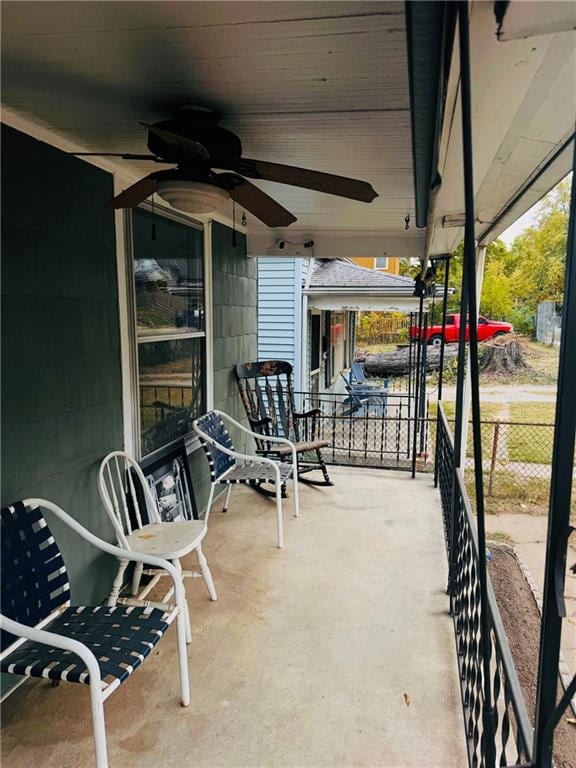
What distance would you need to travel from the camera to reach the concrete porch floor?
5.62ft

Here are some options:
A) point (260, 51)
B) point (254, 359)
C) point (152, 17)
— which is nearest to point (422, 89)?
point (260, 51)

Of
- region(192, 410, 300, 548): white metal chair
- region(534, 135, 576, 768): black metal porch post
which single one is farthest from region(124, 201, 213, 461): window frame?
region(534, 135, 576, 768): black metal porch post

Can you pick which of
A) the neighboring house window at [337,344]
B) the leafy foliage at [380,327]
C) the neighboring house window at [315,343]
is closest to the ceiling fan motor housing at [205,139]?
the neighboring house window at [315,343]

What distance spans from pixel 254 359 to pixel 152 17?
3928mm

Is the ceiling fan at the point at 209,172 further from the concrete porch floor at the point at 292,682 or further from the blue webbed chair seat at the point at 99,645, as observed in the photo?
the concrete porch floor at the point at 292,682

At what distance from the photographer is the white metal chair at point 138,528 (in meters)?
2.26

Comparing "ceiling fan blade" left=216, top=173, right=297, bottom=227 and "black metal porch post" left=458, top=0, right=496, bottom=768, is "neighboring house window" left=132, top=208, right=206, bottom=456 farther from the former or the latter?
"black metal porch post" left=458, top=0, right=496, bottom=768

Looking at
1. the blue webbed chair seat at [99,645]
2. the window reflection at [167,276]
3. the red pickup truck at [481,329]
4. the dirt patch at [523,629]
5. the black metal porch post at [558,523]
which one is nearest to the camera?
the black metal porch post at [558,523]

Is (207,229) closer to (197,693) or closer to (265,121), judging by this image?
(265,121)

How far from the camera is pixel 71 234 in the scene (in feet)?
7.44

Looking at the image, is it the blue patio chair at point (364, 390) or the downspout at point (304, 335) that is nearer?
the downspout at point (304, 335)

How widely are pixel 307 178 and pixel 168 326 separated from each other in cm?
183

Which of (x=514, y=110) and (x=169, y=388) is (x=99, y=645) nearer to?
(x=169, y=388)

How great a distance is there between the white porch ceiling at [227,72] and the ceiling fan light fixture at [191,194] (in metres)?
0.28
